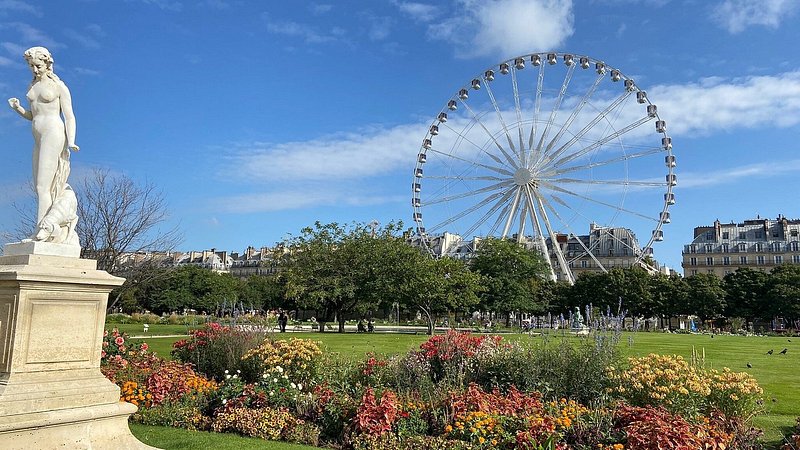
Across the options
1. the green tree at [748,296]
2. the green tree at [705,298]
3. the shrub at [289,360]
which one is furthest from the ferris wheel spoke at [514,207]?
the shrub at [289,360]

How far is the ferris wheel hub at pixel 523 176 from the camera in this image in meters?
48.4

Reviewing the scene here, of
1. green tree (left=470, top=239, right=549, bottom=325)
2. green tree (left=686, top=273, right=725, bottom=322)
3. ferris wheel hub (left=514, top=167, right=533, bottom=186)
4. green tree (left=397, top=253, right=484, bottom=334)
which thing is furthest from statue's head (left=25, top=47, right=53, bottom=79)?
green tree (left=686, top=273, right=725, bottom=322)

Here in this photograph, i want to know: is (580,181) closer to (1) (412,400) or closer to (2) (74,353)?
(1) (412,400)

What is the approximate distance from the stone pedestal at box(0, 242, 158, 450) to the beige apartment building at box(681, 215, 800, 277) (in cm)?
10785

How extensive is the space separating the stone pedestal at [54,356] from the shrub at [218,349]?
18.5ft

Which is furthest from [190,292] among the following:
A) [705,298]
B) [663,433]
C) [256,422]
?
[663,433]

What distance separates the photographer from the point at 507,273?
195 feet

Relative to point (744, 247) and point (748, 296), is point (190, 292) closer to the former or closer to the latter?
point (748, 296)

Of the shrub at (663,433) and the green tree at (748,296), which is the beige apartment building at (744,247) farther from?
the shrub at (663,433)

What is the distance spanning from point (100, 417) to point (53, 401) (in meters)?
0.50

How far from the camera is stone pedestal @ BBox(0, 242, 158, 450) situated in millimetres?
5789

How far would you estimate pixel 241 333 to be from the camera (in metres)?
13.2

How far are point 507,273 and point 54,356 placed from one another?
54.8 m

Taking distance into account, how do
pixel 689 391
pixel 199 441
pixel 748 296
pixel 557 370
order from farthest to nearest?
pixel 748 296
pixel 557 370
pixel 689 391
pixel 199 441
